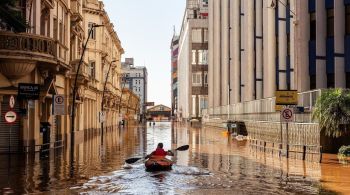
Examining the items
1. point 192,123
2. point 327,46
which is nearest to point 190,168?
point 327,46

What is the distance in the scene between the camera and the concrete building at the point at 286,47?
3993cm

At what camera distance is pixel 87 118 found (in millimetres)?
60094

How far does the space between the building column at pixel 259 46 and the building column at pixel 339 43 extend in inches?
903

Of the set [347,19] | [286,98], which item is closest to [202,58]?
[347,19]

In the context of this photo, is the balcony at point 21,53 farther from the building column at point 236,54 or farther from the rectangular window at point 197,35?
the rectangular window at point 197,35

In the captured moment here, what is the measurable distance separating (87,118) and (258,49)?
2224 centimetres

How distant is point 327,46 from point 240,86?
125 feet

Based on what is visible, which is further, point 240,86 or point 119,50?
point 119,50

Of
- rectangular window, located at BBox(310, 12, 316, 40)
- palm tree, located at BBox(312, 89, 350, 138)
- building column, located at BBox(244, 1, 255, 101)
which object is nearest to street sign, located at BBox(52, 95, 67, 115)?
palm tree, located at BBox(312, 89, 350, 138)

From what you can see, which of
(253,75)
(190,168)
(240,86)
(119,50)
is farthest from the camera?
(119,50)

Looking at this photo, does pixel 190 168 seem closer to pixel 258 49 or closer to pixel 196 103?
pixel 258 49

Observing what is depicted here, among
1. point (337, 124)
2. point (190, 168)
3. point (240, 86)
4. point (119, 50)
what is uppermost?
point (119, 50)

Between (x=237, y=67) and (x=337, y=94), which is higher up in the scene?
(x=237, y=67)

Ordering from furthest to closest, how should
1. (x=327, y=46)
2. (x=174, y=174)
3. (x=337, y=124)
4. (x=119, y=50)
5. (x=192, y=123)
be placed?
(x=192, y=123) < (x=119, y=50) < (x=327, y=46) < (x=337, y=124) < (x=174, y=174)
